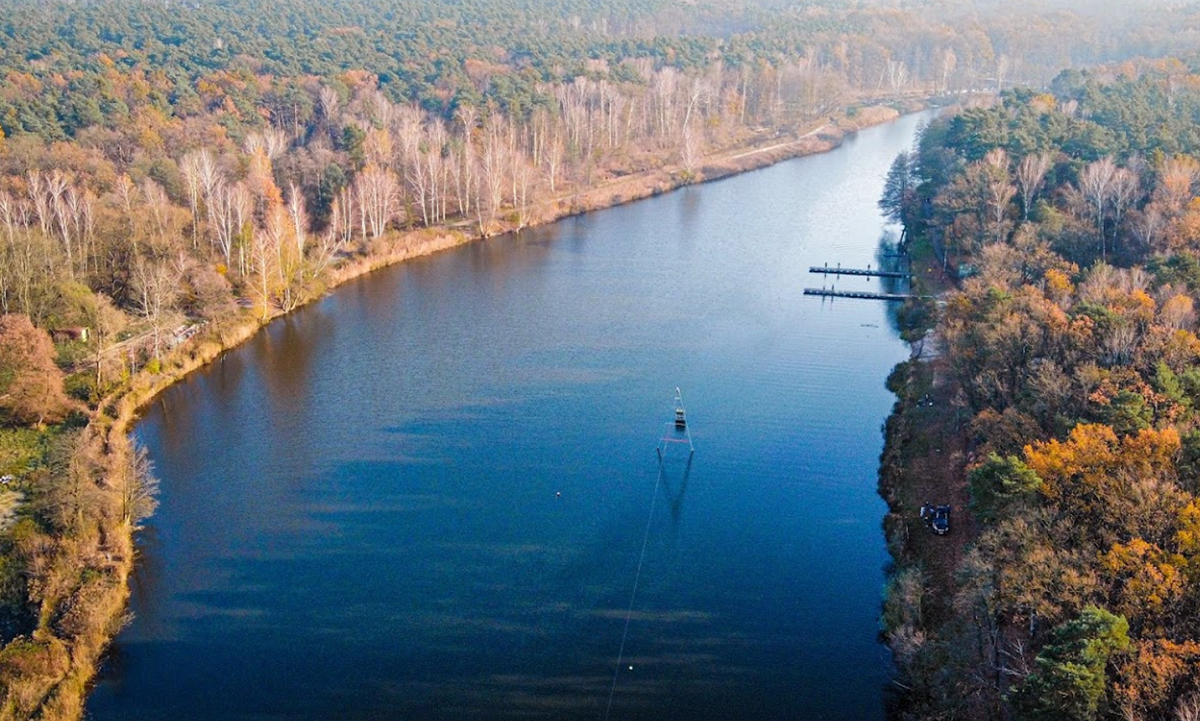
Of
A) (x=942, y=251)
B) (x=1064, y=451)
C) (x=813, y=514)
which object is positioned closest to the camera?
(x=1064, y=451)

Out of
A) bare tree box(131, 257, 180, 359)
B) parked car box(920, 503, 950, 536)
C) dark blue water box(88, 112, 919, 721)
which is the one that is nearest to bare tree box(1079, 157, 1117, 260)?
dark blue water box(88, 112, 919, 721)

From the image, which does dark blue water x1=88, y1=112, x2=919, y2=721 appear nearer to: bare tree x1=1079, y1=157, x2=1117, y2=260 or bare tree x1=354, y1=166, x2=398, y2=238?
bare tree x1=354, y1=166, x2=398, y2=238

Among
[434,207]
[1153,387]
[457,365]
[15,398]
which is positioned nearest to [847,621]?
[1153,387]

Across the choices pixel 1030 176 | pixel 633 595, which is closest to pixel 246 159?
pixel 633 595

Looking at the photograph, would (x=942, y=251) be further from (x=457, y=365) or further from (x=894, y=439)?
(x=457, y=365)

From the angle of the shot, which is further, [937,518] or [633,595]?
[937,518]

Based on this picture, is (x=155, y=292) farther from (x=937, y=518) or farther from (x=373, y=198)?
(x=937, y=518)
